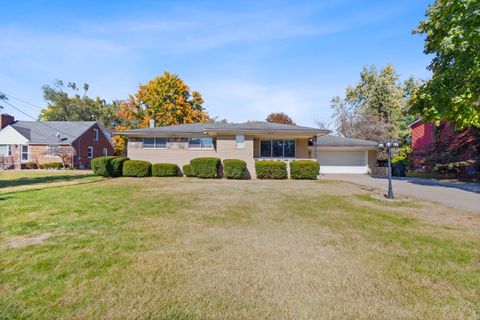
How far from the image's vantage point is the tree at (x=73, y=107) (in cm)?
3888

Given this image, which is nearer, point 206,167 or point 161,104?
point 206,167

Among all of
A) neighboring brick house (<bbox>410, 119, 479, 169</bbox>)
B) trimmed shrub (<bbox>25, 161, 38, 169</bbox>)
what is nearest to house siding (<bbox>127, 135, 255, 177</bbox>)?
trimmed shrub (<bbox>25, 161, 38, 169</bbox>)

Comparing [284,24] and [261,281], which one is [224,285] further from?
[284,24]

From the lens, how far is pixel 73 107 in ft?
129

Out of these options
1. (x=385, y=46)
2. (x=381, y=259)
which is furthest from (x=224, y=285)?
(x=385, y=46)

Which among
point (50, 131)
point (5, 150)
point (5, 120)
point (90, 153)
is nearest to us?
point (5, 150)

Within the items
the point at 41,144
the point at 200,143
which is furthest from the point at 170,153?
the point at 41,144

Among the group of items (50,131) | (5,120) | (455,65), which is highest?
(5,120)

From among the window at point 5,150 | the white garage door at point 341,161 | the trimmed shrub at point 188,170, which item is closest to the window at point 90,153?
the window at point 5,150

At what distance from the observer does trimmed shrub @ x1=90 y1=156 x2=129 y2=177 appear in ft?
48.3

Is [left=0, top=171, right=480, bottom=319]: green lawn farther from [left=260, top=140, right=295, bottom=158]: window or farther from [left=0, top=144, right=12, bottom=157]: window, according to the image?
[left=0, top=144, right=12, bottom=157]: window

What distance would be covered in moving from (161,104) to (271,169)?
21249 mm

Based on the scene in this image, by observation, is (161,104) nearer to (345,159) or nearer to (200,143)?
(200,143)

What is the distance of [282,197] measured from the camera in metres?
8.38
